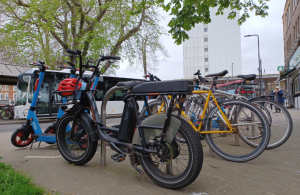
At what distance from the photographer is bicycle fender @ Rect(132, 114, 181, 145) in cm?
250

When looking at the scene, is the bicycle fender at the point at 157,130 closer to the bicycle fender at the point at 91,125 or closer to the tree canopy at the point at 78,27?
the bicycle fender at the point at 91,125

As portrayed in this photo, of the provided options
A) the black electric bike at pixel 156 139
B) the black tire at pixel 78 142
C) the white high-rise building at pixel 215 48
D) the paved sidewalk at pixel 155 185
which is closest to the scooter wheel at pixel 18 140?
the paved sidewalk at pixel 155 185

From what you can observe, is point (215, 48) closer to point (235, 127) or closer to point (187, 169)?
point (235, 127)

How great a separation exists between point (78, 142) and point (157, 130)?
1428 millimetres

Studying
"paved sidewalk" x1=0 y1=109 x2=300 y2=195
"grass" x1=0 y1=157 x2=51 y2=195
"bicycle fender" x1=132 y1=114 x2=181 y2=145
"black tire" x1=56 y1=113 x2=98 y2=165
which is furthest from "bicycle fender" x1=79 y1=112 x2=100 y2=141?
"grass" x1=0 y1=157 x2=51 y2=195

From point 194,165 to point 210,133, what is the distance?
1487 millimetres

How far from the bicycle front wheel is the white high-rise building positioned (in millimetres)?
64990

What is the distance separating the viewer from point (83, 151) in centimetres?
350

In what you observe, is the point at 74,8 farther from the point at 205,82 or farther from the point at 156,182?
the point at 156,182

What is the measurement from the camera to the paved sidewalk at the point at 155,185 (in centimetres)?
252

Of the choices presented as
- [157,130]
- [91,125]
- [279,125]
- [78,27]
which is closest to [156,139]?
[157,130]

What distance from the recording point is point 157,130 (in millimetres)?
2627

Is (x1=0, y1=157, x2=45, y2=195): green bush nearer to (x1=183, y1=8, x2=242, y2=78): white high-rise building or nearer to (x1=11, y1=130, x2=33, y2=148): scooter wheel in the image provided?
(x1=11, y1=130, x2=33, y2=148): scooter wheel

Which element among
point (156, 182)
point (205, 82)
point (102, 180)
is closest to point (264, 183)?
point (156, 182)
